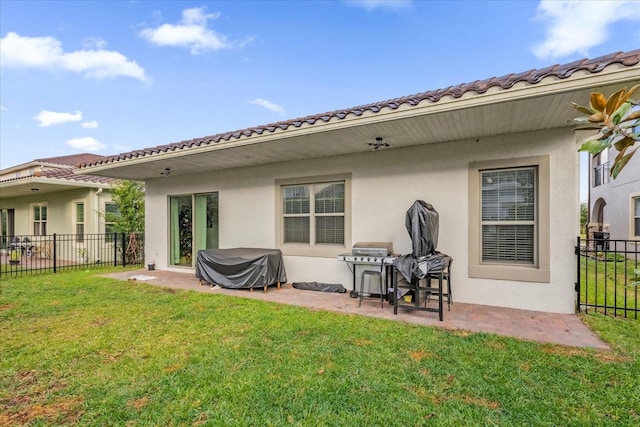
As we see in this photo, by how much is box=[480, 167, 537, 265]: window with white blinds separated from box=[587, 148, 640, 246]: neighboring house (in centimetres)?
687

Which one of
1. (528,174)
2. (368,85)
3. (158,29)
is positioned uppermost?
→ (158,29)

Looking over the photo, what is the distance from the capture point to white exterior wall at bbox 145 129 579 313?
484cm

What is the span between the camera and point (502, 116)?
4.32 m

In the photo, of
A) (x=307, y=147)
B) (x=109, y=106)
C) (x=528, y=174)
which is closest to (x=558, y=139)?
(x=528, y=174)

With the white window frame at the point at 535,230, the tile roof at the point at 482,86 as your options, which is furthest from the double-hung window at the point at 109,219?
the white window frame at the point at 535,230

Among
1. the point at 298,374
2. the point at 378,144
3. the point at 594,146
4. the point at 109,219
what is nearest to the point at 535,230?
the point at 378,144

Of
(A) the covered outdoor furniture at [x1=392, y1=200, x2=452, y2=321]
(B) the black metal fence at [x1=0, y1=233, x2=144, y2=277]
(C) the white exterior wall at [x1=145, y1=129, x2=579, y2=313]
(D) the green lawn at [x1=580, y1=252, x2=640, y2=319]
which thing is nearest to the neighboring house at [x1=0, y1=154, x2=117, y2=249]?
(B) the black metal fence at [x1=0, y1=233, x2=144, y2=277]

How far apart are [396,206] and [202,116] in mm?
10553

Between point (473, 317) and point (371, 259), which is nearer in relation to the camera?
point (473, 317)

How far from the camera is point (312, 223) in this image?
276 inches

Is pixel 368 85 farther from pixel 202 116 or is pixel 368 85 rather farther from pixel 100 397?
pixel 100 397

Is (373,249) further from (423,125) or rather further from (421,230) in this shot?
(423,125)

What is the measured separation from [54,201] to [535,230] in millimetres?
16347

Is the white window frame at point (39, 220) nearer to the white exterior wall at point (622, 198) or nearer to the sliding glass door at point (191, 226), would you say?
the sliding glass door at point (191, 226)
